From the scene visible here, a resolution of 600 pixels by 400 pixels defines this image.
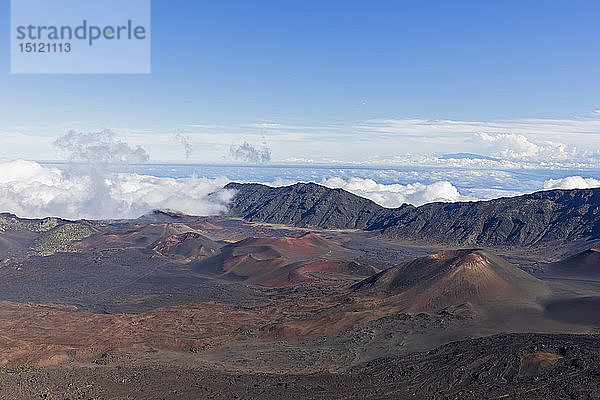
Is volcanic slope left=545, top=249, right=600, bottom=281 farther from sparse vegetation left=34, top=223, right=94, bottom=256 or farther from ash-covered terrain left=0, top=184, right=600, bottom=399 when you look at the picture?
sparse vegetation left=34, top=223, right=94, bottom=256

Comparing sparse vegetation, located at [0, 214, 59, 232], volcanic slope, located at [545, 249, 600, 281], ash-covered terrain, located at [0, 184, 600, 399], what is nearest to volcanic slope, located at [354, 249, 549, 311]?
ash-covered terrain, located at [0, 184, 600, 399]

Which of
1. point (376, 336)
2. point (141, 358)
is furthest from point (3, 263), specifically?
point (376, 336)

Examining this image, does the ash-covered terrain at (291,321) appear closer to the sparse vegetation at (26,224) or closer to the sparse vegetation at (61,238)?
the sparse vegetation at (61,238)

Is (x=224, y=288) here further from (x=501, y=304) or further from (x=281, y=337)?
(x=501, y=304)

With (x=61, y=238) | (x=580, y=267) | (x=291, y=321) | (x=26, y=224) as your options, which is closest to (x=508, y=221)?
(x=580, y=267)

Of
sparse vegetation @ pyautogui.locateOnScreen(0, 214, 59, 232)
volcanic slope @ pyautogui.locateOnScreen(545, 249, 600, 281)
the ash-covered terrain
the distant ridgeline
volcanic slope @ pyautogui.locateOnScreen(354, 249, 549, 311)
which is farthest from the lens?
sparse vegetation @ pyautogui.locateOnScreen(0, 214, 59, 232)

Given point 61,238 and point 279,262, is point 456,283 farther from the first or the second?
point 61,238
